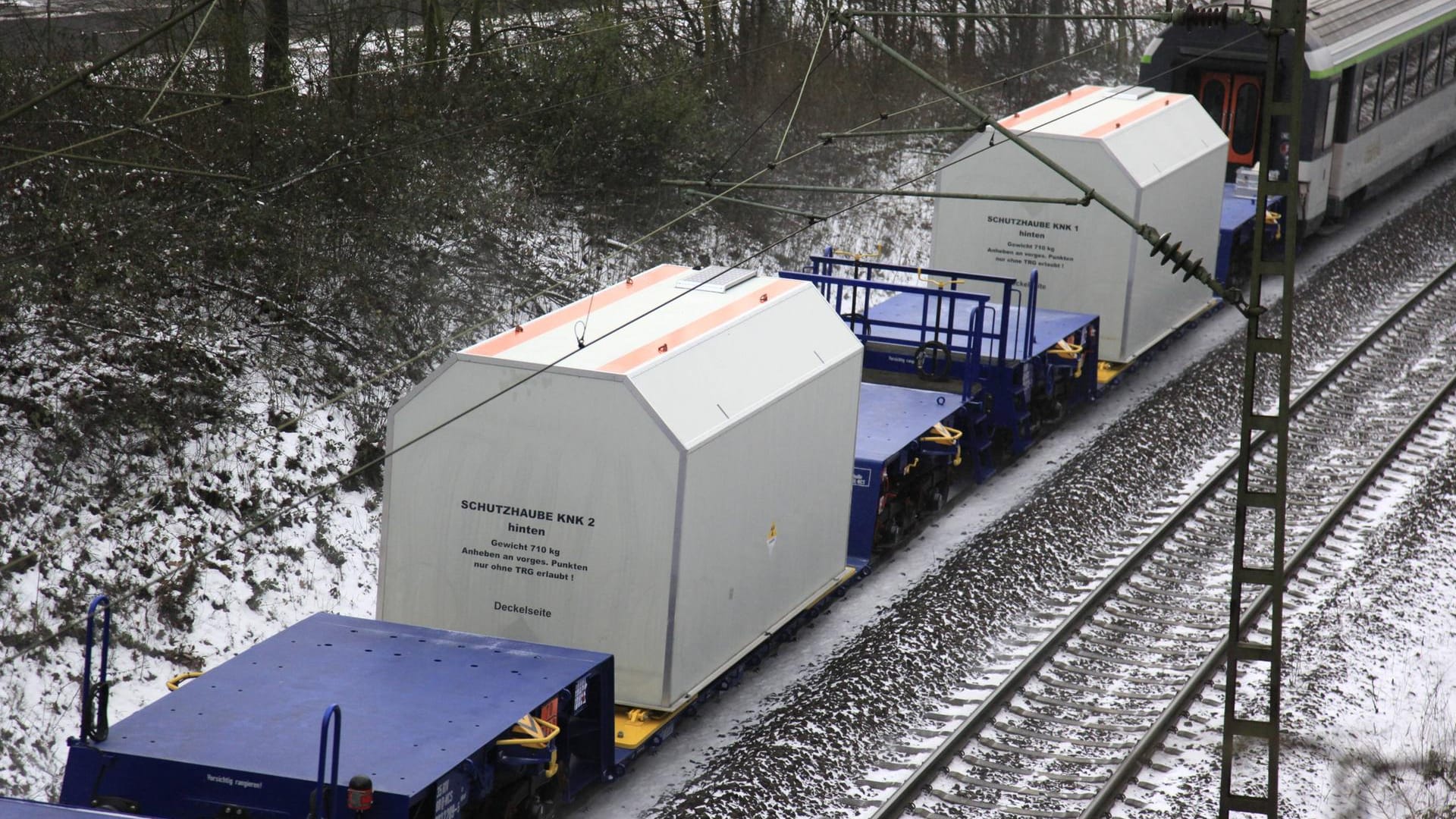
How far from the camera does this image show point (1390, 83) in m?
28.3

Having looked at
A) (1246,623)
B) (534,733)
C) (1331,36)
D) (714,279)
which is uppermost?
(1331,36)

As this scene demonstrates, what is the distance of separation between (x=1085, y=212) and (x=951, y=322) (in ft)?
11.3

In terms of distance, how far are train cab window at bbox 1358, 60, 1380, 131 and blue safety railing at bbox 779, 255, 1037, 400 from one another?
33.2ft

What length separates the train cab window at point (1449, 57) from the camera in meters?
30.5

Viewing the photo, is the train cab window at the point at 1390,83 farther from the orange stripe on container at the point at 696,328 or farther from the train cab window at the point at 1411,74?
the orange stripe on container at the point at 696,328

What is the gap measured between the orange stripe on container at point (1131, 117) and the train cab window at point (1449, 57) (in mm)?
10497

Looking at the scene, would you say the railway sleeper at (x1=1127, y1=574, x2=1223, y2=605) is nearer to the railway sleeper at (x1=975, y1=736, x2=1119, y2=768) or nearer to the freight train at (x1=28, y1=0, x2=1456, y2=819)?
the freight train at (x1=28, y1=0, x2=1456, y2=819)

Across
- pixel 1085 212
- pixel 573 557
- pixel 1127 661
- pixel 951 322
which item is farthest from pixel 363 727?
pixel 1085 212

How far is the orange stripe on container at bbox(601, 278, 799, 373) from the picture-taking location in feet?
38.5

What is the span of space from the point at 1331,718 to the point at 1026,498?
A: 5341 millimetres

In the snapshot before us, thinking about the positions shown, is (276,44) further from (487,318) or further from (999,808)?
(999,808)

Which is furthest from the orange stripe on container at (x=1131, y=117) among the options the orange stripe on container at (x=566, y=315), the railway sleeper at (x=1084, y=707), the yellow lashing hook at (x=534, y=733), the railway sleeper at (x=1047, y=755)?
the yellow lashing hook at (x=534, y=733)

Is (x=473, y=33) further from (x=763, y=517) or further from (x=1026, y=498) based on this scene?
(x=763, y=517)

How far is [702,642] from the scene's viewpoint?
12219 mm
